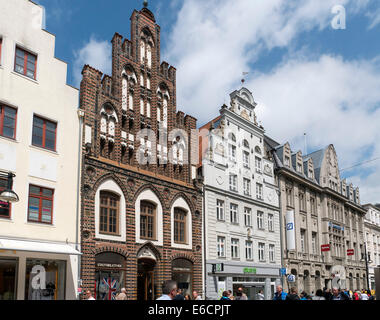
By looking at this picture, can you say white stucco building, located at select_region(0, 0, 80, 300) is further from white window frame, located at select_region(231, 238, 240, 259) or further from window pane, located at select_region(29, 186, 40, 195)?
white window frame, located at select_region(231, 238, 240, 259)

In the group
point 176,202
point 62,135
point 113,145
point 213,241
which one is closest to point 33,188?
point 62,135

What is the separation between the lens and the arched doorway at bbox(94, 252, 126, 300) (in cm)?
2139

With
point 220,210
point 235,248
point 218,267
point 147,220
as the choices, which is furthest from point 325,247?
point 147,220

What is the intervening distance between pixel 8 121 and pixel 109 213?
22.5 ft

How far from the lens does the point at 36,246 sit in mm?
17875

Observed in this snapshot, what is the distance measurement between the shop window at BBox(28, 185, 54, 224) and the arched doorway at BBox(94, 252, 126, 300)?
11.5 ft

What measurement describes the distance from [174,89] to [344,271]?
2983 cm

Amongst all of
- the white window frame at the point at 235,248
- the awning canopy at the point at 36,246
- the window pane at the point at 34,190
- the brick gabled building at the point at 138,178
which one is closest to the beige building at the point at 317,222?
the white window frame at the point at 235,248

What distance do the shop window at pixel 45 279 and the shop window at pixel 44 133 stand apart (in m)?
5.24

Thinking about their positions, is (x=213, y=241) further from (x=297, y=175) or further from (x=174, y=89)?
(x=297, y=175)

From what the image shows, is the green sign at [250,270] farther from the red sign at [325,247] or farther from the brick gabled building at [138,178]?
the red sign at [325,247]

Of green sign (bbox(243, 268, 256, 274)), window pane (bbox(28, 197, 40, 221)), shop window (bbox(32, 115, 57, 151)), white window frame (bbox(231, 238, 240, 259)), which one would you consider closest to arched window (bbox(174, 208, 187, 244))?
white window frame (bbox(231, 238, 240, 259))

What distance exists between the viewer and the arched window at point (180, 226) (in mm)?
26734
